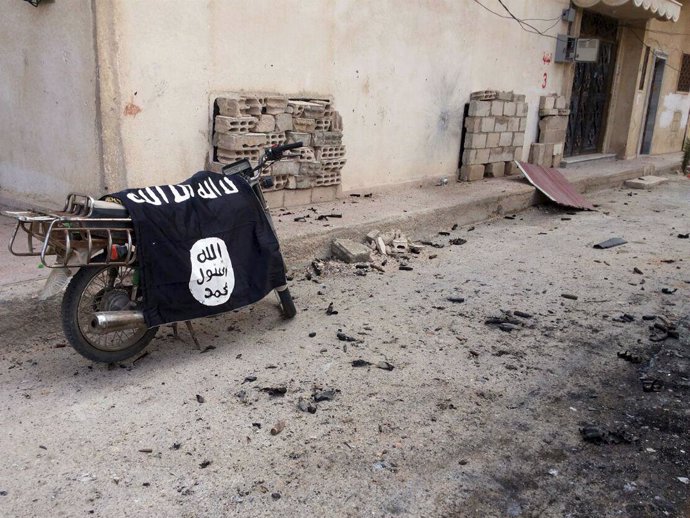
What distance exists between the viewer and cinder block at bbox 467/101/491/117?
28.3 ft

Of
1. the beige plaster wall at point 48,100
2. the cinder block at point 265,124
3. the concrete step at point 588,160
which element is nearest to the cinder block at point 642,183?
the concrete step at point 588,160

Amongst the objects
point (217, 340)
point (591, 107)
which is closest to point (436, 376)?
point (217, 340)

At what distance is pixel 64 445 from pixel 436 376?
6.25 feet

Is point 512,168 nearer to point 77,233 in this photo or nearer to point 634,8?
point 634,8

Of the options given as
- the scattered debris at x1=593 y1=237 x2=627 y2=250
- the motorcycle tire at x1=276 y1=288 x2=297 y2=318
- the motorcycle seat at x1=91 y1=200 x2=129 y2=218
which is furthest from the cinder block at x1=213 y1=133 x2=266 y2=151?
the scattered debris at x1=593 y1=237 x2=627 y2=250

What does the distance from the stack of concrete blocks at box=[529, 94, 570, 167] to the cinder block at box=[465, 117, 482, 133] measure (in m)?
2.17

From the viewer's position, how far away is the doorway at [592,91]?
40.0 ft

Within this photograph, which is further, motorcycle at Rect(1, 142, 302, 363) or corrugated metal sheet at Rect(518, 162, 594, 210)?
corrugated metal sheet at Rect(518, 162, 594, 210)

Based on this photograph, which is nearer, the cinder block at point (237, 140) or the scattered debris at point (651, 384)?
the scattered debris at point (651, 384)

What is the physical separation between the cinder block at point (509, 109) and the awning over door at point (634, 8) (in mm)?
2925

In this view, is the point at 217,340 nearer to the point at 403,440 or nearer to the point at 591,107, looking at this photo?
the point at 403,440

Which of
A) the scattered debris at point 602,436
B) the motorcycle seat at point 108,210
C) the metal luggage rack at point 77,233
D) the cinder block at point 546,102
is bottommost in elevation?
the scattered debris at point 602,436

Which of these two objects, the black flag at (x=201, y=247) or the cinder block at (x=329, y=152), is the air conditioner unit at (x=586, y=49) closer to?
the cinder block at (x=329, y=152)

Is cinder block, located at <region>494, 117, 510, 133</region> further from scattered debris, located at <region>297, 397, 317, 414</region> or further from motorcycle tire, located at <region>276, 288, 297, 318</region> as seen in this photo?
scattered debris, located at <region>297, 397, 317, 414</region>
